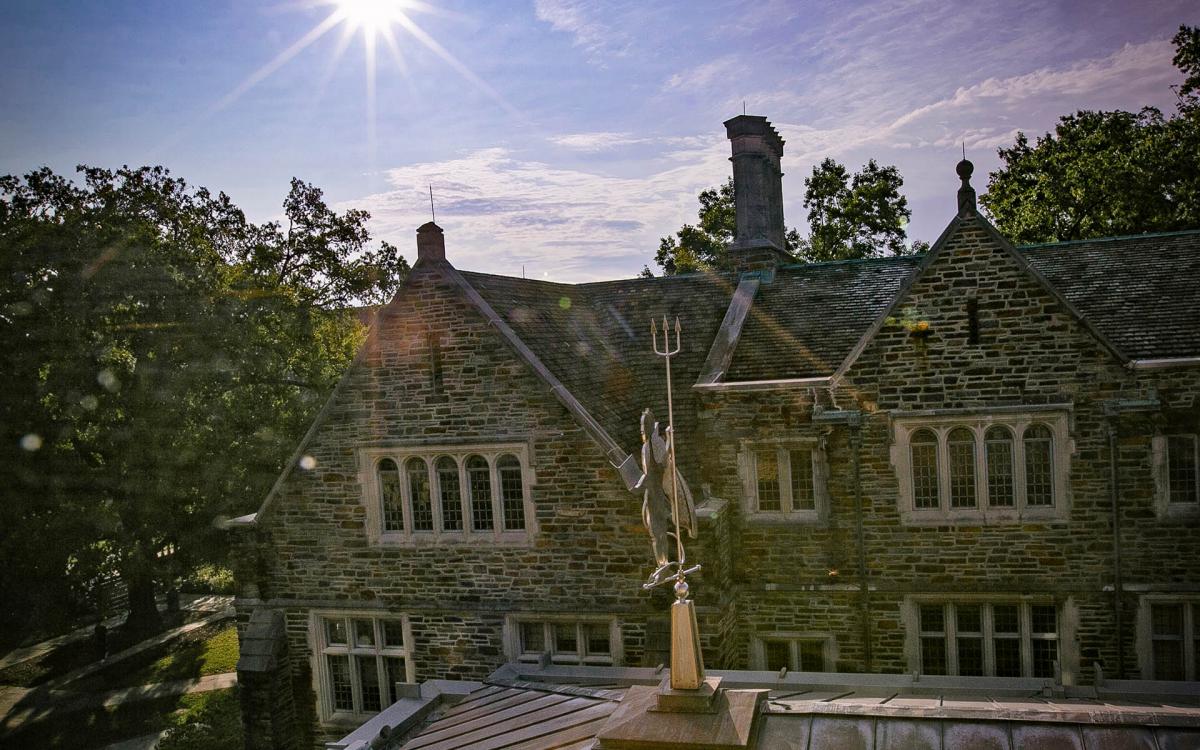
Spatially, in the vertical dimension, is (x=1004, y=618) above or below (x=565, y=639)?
above

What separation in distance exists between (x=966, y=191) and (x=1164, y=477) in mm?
5805

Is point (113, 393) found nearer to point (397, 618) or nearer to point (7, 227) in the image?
point (7, 227)

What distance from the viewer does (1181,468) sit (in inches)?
557

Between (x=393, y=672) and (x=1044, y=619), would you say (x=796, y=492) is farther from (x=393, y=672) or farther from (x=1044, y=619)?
(x=393, y=672)

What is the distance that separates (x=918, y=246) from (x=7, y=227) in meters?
41.5

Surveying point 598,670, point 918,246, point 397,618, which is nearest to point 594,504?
point 598,670

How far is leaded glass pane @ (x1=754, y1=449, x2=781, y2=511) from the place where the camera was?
1602 centimetres

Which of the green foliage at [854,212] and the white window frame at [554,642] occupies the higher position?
the green foliage at [854,212]

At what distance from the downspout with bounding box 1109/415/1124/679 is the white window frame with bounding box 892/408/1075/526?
2.06ft

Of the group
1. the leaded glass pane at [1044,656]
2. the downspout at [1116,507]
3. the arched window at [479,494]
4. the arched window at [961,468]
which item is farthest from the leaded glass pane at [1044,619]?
the arched window at [479,494]

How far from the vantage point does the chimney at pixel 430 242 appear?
628 inches

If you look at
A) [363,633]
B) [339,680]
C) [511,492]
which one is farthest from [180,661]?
[511,492]

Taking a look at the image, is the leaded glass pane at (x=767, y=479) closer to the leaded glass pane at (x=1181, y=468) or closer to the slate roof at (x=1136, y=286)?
the slate roof at (x=1136, y=286)

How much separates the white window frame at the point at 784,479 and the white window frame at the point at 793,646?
217cm
